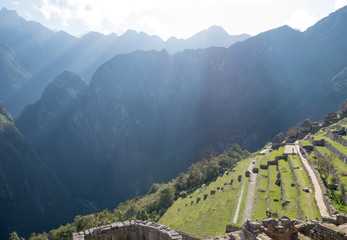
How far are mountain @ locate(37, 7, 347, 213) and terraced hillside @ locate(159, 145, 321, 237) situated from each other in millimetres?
79172

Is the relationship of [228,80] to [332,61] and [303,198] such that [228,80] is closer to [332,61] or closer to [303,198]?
[332,61]

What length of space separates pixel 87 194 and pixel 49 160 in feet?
169

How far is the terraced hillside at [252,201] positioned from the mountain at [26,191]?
90.9 metres

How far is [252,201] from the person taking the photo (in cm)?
3209

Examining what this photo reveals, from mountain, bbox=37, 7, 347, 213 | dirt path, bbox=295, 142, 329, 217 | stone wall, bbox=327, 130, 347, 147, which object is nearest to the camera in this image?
dirt path, bbox=295, 142, 329, 217

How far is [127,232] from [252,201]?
976 inches

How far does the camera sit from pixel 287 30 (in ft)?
581

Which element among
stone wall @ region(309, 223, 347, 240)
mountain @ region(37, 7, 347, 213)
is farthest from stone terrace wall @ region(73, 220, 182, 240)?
mountain @ region(37, 7, 347, 213)

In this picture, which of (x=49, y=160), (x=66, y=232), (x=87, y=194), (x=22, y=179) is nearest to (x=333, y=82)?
(x=66, y=232)

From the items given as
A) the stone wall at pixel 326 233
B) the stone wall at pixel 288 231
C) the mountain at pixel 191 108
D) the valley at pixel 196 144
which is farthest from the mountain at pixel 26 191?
the stone wall at pixel 326 233

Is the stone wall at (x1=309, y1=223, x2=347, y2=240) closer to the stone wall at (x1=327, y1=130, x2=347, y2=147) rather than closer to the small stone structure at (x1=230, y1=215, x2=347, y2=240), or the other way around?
the small stone structure at (x1=230, y1=215, x2=347, y2=240)

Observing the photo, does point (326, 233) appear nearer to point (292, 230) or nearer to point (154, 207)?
point (292, 230)

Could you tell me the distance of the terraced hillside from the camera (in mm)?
25530

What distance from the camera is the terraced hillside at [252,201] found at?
25530mm
